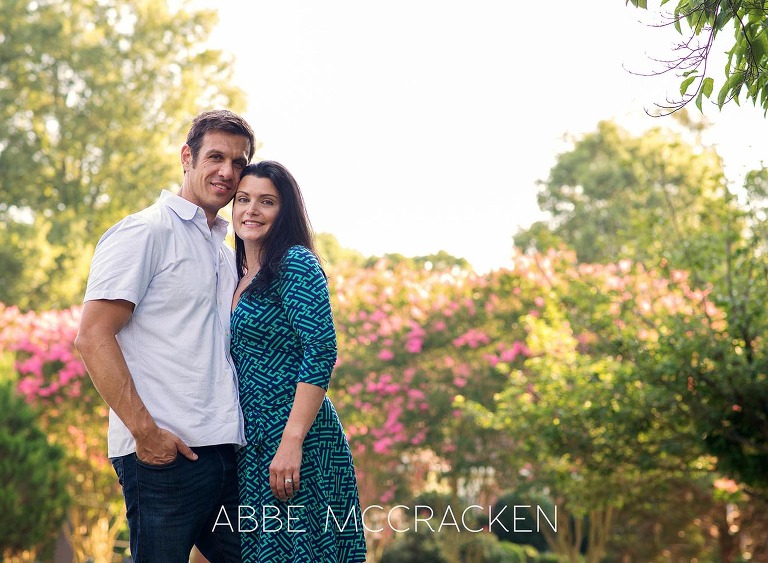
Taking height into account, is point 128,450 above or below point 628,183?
below

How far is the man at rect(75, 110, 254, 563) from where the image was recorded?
2.83m

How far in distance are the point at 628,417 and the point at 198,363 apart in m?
4.64

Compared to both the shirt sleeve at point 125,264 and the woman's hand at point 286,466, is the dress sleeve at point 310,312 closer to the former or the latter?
the woman's hand at point 286,466

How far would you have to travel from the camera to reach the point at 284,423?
120 inches

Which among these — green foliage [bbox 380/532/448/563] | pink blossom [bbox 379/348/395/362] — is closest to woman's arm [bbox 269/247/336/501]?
pink blossom [bbox 379/348/395/362]

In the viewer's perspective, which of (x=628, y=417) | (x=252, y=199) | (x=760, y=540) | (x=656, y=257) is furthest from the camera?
(x=760, y=540)

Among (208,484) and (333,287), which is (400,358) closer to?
(333,287)

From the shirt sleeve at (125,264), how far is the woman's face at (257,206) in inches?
14.2

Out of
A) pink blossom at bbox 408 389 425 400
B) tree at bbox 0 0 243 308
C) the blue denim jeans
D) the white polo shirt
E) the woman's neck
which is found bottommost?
the blue denim jeans

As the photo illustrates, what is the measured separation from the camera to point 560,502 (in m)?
12.0

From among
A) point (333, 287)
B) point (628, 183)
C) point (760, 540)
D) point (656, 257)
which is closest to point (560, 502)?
point (760, 540)

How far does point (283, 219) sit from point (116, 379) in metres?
0.78

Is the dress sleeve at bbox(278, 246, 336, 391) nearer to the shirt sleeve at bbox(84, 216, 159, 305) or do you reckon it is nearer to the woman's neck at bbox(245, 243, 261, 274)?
the woman's neck at bbox(245, 243, 261, 274)

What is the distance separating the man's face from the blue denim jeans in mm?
829
